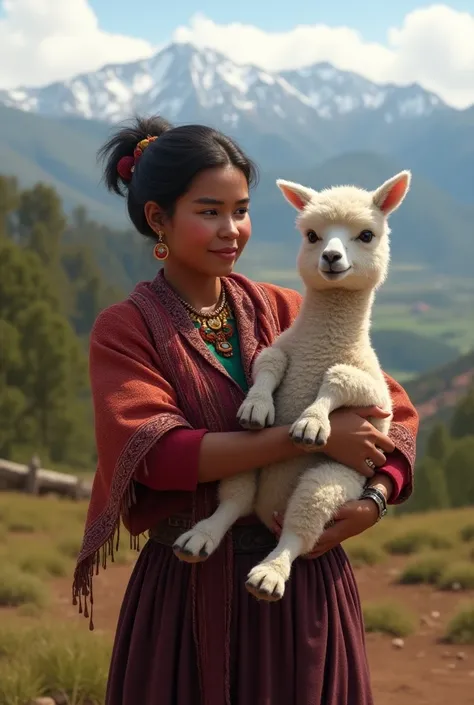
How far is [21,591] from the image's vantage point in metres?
7.82

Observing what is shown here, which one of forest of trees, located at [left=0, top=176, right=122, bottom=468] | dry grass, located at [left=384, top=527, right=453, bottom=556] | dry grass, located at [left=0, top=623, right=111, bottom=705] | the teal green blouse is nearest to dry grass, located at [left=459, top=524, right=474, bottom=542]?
dry grass, located at [left=384, top=527, right=453, bottom=556]

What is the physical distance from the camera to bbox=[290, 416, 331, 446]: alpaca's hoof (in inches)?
87.1

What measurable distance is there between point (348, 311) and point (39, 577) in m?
6.80

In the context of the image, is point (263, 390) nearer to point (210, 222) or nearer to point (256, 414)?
point (256, 414)

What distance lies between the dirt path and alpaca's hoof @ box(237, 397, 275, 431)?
12.7 feet

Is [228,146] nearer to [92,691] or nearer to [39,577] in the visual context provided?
[92,691]

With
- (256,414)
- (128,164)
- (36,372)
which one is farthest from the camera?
(36,372)

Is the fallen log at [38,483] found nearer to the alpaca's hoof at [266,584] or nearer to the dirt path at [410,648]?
the dirt path at [410,648]

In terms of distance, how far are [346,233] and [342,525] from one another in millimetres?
703

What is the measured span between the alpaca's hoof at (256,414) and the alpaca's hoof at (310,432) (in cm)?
10

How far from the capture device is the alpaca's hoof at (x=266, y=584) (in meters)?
2.14

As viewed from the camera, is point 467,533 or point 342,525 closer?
point 342,525

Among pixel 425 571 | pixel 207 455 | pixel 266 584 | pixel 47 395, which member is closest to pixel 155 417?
pixel 207 455

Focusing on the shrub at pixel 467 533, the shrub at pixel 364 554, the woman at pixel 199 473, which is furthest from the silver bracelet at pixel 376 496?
the shrub at pixel 467 533
